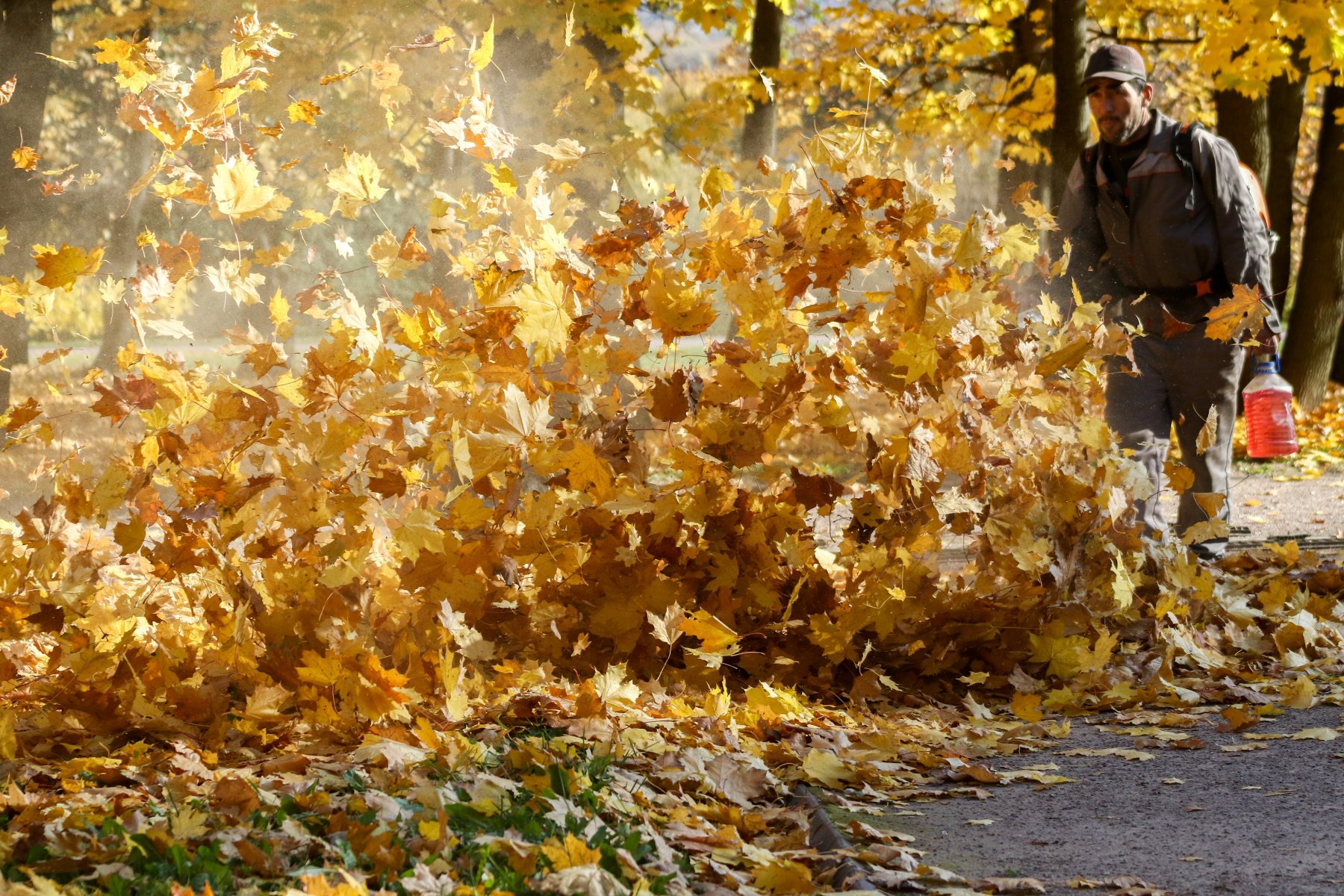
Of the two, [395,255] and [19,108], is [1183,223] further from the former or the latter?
[19,108]

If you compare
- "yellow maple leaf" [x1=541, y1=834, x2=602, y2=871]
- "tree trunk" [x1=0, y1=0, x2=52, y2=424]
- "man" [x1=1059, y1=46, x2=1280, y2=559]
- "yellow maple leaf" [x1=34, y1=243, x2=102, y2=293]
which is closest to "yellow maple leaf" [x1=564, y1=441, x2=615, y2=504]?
"yellow maple leaf" [x1=34, y1=243, x2=102, y2=293]

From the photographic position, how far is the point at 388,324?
4.48m

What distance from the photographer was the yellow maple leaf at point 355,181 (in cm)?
450

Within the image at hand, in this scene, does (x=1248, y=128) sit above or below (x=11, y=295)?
above

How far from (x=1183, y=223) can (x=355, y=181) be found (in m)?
3.65

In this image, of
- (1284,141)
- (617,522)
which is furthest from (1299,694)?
(1284,141)

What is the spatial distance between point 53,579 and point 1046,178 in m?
10.8

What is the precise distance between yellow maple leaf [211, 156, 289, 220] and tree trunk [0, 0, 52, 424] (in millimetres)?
4822

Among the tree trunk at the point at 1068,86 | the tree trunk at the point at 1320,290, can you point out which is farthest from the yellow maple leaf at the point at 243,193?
the tree trunk at the point at 1320,290

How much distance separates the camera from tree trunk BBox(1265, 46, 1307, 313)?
13.2 m

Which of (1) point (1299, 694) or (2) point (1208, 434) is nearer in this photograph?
(1) point (1299, 694)

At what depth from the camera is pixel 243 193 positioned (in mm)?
4027

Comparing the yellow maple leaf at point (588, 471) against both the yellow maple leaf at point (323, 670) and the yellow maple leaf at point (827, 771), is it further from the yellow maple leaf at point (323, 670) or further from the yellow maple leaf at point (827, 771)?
the yellow maple leaf at point (827, 771)

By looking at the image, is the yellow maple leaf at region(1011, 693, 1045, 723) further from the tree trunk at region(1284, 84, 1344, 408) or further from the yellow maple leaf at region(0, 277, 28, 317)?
the tree trunk at region(1284, 84, 1344, 408)
